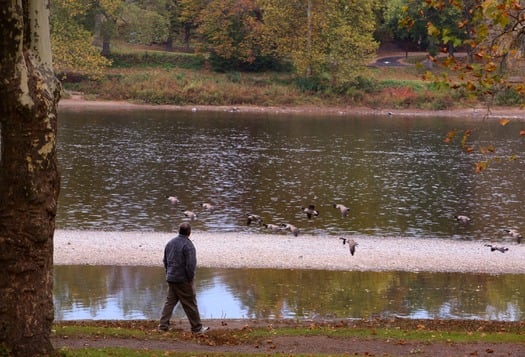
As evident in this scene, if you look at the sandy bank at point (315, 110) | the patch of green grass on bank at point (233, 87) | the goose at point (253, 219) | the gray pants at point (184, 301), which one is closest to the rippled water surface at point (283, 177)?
the goose at point (253, 219)

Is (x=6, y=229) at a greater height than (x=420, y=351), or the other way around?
(x=6, y=229)

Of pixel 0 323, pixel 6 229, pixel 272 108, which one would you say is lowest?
pixel 272 108

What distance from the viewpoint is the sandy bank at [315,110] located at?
86356mm

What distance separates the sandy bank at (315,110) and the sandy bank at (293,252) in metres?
55.0

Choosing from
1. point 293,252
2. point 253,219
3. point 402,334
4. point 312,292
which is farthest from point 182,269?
point 253,219

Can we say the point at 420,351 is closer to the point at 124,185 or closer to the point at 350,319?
the point at 350,319

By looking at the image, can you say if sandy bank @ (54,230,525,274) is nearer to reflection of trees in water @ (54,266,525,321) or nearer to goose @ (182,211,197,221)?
reflection of trees in water @ (54,266,525,321)

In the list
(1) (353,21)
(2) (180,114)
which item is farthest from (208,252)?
(1) (353,21)

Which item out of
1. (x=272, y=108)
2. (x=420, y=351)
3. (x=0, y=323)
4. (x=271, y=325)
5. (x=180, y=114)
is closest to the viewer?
(x=0, y=323)

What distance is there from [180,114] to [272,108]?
37.8ft

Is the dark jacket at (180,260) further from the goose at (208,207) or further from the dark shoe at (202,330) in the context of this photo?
the goose at (208,207)

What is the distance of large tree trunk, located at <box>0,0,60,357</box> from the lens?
12141mm

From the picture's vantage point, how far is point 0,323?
40.2 ft

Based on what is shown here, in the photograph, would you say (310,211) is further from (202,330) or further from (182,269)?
(182,269)
